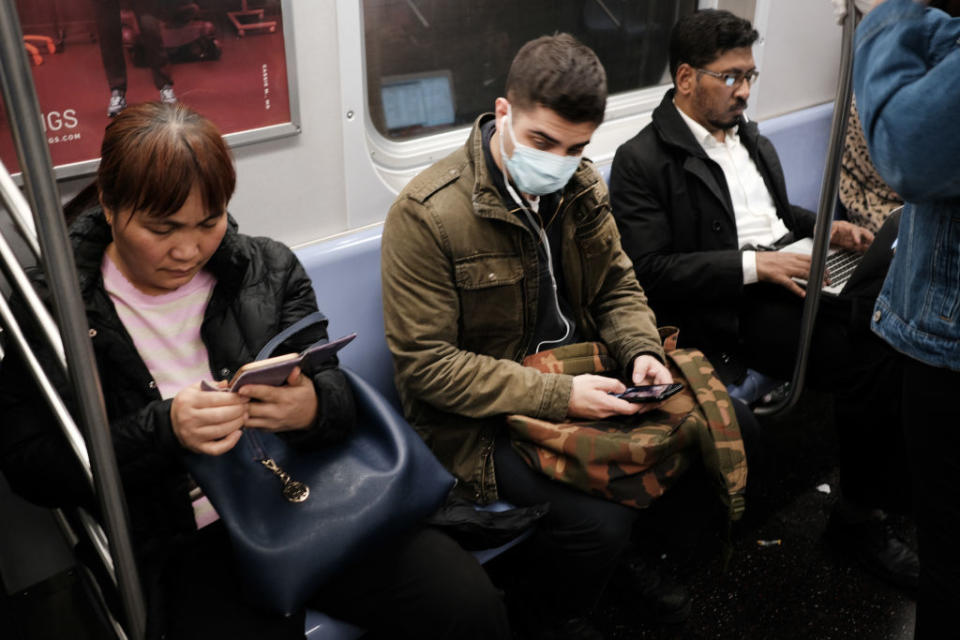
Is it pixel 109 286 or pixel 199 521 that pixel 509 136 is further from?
pixel 199 521

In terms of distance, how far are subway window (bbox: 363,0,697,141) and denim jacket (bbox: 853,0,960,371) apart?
148cm

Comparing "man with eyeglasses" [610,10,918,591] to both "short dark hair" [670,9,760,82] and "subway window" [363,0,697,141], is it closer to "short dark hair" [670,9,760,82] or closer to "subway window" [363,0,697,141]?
"short dark hair" [670,9,760,82]

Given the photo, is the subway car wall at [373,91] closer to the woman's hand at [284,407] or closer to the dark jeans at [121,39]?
the dark jeans at [121,39]

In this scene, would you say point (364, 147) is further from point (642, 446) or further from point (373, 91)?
point (642, 446)

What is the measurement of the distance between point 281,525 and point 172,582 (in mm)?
297

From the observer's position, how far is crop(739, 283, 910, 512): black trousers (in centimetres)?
234

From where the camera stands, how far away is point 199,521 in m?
1.71

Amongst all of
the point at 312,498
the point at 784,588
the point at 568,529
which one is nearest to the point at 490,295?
the point at 568,529

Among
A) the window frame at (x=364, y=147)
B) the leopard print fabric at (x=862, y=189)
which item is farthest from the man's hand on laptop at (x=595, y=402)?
the leopard print fabric at (x=862, y=189)

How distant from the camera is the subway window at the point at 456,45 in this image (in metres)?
2.44

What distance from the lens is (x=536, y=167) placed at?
6.19ft

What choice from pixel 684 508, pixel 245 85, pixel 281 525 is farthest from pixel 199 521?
pixel 684 508

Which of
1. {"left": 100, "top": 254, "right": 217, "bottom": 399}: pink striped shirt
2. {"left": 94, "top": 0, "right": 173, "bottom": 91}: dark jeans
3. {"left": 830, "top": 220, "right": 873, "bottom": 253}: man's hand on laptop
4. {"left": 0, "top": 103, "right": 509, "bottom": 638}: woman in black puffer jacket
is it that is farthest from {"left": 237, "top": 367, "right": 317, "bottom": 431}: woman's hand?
{"left": 830, "top": 220, "right": 873, "bottom": 253}: man's hand on laptop

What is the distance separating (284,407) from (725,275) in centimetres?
153
